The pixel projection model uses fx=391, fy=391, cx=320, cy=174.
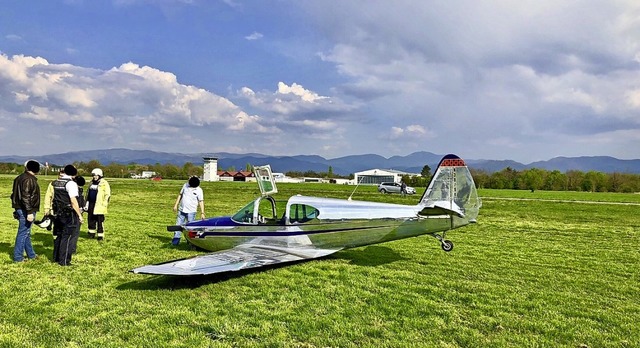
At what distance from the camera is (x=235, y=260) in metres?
7.15

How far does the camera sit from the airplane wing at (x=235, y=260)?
6352 mm

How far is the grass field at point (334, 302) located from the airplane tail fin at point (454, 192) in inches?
50.8

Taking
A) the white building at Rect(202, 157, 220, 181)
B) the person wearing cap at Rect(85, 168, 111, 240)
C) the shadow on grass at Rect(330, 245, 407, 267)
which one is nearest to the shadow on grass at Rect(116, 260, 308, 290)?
the shadow on grass at Rect(330, 245, 407, 267)

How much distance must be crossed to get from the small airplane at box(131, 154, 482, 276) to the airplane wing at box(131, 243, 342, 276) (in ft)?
0.07

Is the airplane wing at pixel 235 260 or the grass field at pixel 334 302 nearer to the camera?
the grass field at pixel 334 302

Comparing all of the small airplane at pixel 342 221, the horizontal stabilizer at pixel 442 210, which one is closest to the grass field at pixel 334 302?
the small airplane at pixel 342 221

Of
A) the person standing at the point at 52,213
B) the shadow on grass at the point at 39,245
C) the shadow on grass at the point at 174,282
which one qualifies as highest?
the person standing at the point at 52,213

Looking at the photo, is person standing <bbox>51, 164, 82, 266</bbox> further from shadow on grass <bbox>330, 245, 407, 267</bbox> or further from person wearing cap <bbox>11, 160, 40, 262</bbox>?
shadow on grass <bbox>330, 245, 407, 267</bbox>

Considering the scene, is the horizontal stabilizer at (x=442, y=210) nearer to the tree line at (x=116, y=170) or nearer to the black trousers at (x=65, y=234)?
the black trousers at (x=65, y=234)

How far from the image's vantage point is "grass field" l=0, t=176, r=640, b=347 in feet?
15.8

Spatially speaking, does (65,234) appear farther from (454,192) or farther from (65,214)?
(454,192)

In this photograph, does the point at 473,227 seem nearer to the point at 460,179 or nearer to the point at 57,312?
the point at 460,179

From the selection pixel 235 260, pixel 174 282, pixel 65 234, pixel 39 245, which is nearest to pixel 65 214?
pixel 65 234

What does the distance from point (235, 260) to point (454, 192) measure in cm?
466
